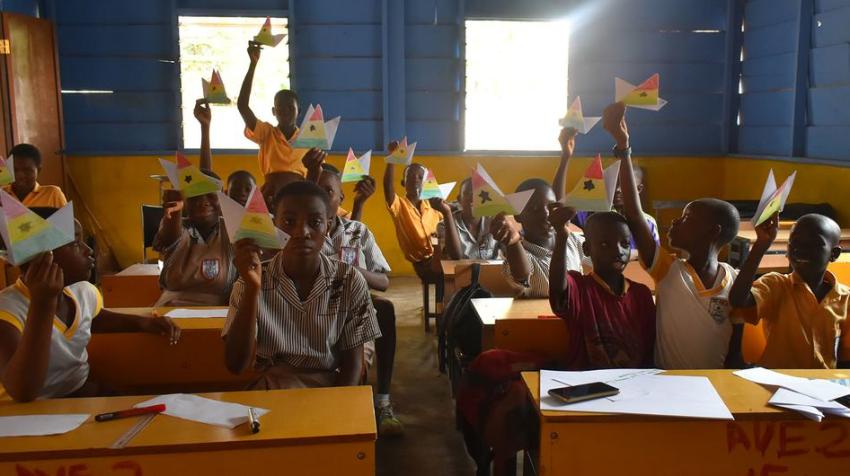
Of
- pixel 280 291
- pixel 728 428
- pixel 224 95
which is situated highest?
pixel 224 95

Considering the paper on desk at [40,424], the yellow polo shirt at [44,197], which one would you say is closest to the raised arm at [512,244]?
the paper on desk at [40,424]

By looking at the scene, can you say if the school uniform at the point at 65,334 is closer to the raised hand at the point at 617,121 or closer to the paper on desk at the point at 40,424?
the paper on desk at the point at 40,424

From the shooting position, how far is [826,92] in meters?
5.48

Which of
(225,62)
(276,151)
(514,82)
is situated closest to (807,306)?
(276,151)

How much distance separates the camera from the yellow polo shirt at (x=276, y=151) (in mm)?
4441

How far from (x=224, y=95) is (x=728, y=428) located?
2.96m

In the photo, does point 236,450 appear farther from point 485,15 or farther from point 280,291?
point 485,15

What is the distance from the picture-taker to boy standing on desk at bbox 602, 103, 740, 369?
2.07 metres

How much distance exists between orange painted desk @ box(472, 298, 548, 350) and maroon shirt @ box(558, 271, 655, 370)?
0.53 feet

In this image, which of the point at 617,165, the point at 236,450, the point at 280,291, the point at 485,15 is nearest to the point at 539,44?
the point at 485,15

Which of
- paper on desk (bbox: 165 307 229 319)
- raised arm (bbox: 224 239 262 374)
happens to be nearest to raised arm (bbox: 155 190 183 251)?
paper on desk (bbox: 165 307 229 319)

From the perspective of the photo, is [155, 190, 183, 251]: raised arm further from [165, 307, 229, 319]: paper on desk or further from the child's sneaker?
the child's sneaker

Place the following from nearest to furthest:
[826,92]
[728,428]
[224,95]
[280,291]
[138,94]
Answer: [728,428]
[280,291]
[224,95]
[826,92]
[138,94]

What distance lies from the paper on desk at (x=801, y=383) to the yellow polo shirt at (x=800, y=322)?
1.54 feet
